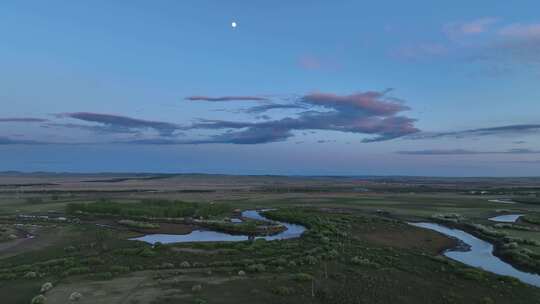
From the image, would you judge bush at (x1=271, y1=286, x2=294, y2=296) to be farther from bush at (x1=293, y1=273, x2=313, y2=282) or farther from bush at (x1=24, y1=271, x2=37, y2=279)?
bush at (x1=24, y1=271, x2=37, y2=279)

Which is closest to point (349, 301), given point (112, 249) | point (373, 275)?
point (373, 275)

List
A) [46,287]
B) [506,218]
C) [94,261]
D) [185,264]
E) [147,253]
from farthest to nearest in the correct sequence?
[506,218] < [147,253] < [94,261] < [185,264] < [46,287]

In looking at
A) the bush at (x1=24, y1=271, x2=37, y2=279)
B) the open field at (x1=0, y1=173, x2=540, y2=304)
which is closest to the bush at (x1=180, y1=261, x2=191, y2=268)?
the open field at (x1=0, y1=173, x2=540, y2=304)

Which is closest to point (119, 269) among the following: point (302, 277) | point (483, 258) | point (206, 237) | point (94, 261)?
point (94, 261)

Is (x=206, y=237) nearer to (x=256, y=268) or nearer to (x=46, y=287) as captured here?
(x=256, y=268)

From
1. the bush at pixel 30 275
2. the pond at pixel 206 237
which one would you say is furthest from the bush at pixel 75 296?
the pond at pixel 206 237

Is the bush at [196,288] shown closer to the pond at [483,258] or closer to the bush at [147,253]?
the bush at [147,253]

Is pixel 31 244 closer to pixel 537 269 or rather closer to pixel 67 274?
pixel 67 274

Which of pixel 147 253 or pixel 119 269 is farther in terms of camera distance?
pixel 147 253
